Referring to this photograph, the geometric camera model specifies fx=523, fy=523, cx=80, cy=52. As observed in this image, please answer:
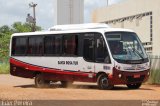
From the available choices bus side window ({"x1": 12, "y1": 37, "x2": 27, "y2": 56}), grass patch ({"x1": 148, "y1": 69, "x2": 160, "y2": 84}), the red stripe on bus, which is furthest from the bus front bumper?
bus side window ({"x1": 12, "y1": 37, "x2": 27, "y2": 56})

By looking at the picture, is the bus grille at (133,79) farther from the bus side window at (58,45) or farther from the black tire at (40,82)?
the black tire at (40,82)

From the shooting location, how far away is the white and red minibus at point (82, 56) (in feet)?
76.8

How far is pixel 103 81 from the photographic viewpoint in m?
23.8

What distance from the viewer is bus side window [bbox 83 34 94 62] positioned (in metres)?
24.3

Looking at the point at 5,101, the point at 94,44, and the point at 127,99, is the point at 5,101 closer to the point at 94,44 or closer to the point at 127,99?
the point at 127,99

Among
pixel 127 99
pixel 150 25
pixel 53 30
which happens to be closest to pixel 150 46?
pixel 150 25

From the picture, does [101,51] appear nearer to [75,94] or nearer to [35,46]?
[75,94]

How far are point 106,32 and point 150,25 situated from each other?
153 feet

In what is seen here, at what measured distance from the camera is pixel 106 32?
2392cm

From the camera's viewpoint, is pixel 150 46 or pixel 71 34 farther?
pixel 150 46

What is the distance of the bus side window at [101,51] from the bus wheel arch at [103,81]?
0.65 m

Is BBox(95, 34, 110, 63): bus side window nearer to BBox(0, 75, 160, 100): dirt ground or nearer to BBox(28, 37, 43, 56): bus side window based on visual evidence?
BBox(0, 75, 160, 100): dirt ground

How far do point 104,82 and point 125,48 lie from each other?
1.82 metres

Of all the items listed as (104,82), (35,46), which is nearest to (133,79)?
(104,82)
